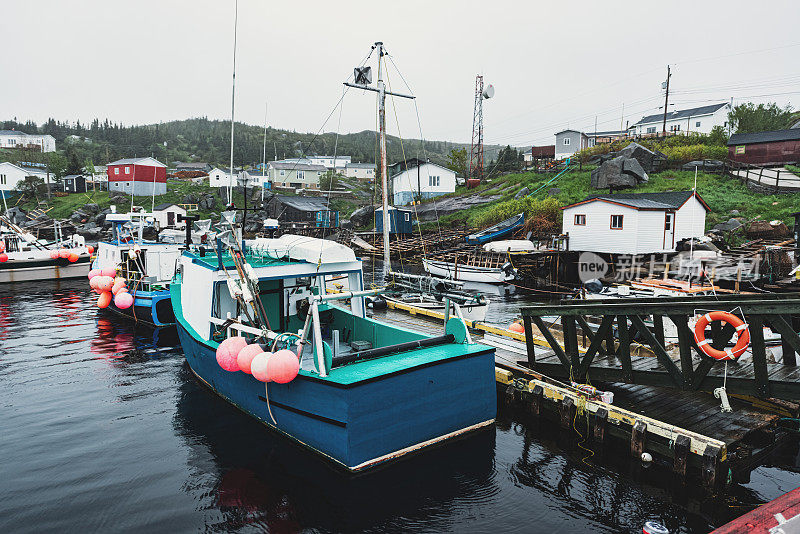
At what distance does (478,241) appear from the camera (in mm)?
41406

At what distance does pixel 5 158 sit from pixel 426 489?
110 metres

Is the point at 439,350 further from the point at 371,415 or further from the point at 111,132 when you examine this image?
the point at 111,132

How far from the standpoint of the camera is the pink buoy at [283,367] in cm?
770

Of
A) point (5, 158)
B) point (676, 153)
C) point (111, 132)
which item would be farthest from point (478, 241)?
point (111, 132)

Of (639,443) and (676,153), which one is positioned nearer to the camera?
(639,443)

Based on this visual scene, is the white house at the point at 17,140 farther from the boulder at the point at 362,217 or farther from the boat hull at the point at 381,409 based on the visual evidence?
the boat hull at the point at 381,409

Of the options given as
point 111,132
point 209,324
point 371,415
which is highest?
point 111,132

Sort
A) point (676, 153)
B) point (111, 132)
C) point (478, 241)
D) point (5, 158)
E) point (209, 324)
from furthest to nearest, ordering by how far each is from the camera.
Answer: point (111, 132), point (5, 158), point (676, 153), point (478, 241), point (209, 324)

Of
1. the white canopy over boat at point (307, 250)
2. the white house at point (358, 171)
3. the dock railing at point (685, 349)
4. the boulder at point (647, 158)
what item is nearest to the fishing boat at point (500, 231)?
the boulder at point (647, 158)

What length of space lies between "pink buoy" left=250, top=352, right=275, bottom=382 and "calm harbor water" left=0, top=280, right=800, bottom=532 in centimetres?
195

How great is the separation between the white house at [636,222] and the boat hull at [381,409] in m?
24.7

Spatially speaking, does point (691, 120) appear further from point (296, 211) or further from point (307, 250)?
point (307, 250)

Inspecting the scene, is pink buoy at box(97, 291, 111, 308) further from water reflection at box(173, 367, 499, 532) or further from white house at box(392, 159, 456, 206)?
white house at box(392, 159, 456, 206)

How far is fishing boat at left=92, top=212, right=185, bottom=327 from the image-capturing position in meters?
19.5
